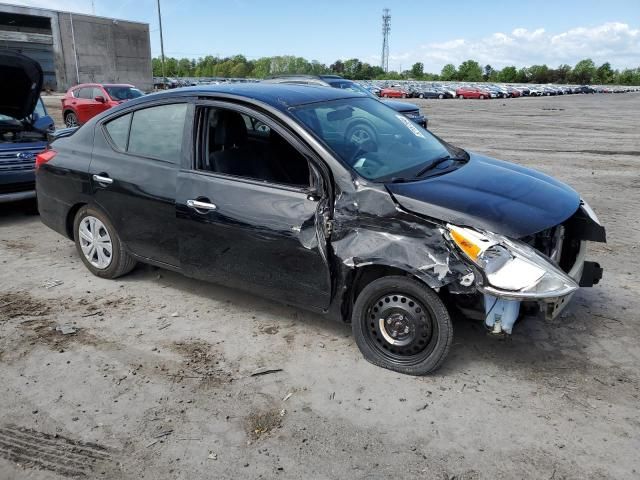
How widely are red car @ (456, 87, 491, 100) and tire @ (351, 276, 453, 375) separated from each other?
57431 millimetres

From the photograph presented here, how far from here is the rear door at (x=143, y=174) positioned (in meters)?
4.17

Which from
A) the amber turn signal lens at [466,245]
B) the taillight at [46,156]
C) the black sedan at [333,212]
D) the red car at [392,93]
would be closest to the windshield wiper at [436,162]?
the black sedan at [333,212]

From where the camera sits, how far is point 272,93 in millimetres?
4027

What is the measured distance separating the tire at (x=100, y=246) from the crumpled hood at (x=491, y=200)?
264 cm

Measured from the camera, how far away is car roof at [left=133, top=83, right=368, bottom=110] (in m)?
3.88

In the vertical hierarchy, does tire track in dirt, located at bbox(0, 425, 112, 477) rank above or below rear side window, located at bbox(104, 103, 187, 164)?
below

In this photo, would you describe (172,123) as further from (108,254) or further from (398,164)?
(398,164)

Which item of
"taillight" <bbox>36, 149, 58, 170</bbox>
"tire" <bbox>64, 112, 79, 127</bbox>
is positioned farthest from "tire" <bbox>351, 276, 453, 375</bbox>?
"tire" <bbox>64, 112, 79, 127</bbox>

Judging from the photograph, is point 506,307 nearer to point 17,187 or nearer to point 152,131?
point 152,131

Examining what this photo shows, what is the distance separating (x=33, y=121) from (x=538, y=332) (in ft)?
24.1

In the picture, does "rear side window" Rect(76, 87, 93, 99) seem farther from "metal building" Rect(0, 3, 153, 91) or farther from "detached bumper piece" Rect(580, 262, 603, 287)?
"metal building" Rect(0, 3, 153, 91)

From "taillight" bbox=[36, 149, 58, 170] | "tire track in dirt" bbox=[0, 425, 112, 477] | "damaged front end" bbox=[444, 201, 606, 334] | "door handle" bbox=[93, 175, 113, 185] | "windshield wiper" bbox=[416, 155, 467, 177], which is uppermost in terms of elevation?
"windshield wiper" bbox=[416, 155, 467, 177]

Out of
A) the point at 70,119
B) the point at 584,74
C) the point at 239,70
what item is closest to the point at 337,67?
the point at 239,70

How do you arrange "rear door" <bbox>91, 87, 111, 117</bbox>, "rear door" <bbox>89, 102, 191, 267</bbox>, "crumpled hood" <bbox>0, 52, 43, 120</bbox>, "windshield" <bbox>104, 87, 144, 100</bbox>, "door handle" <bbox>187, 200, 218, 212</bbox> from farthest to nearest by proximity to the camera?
"windshield" <bbox>104, 87, 144, 100</bbox>
"rear door" <bbox>91, 87, 111, 117</bbox>
"crumpled hood" <bbox>0, 52, 43, 120</bbox>
"rear door" <bbox>89, 102, 191, 267</bbox>
"door handle" <bbox>187, 200, 218, 212</bbox>
